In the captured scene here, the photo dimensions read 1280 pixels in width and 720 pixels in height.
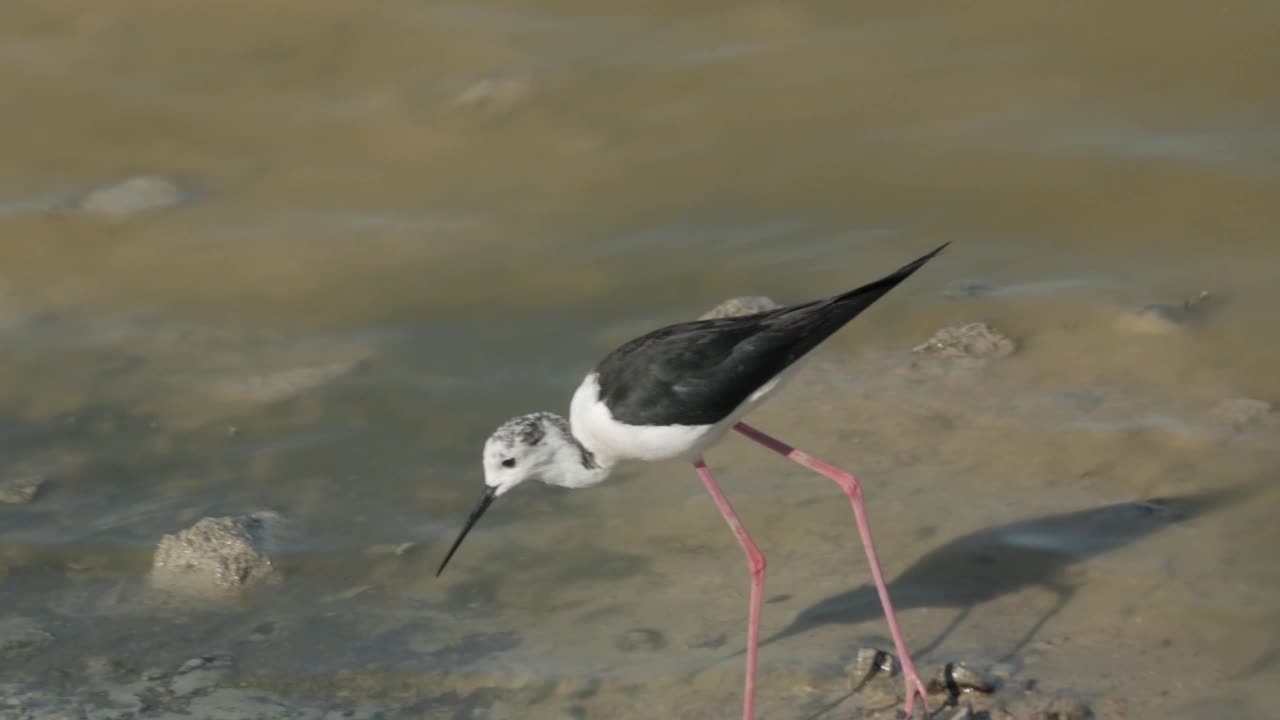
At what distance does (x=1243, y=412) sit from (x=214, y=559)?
3208mm

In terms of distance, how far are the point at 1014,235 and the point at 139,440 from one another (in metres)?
3.30

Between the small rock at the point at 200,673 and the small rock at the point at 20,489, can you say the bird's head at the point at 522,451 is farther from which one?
the small rock at the point at 20,489

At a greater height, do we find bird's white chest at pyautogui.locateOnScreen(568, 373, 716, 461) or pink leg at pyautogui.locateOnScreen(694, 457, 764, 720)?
bird's white chest at pyautogui.locateOnScreen(568, 373, 716, 461)

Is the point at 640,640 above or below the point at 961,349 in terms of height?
below

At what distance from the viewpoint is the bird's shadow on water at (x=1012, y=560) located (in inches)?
181

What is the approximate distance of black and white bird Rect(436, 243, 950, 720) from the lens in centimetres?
434

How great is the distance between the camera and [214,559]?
5.10 m

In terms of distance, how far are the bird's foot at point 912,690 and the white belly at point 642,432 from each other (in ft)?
2.55

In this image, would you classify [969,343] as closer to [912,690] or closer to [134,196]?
[912,690]

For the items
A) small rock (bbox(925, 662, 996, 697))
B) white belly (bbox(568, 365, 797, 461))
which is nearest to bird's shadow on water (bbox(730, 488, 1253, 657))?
small rock (bbox(925, 662, 996, 697))

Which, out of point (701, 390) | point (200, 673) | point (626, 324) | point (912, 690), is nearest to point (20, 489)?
point (200, 673)

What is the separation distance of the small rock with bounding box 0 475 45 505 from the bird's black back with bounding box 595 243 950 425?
2217 millimetres

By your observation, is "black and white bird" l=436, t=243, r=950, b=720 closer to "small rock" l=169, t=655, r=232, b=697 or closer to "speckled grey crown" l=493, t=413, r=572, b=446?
"speckled grey crown" l=493, t=413, r=572, b=446

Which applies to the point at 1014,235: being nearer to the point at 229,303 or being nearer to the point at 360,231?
the point at 360,231
